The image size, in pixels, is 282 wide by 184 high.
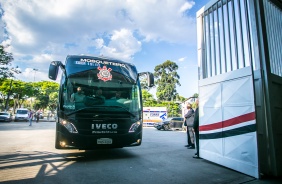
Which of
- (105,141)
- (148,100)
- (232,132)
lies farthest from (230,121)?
(148,100)

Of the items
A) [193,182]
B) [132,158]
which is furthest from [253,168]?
[132,158]

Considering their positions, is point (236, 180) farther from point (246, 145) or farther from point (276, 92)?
point (276, 92)

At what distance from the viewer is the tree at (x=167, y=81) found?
51094mm

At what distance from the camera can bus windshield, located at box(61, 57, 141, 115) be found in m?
5.15

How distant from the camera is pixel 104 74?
5.64 metres

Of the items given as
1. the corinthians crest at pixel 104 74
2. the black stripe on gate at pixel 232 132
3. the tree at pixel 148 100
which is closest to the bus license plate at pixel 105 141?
the corinthians crest at pixel 104 74

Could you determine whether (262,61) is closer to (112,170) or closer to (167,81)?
(112,170)

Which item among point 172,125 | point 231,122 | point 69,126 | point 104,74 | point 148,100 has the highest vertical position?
point 148,100

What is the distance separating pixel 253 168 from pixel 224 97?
70.9 inches

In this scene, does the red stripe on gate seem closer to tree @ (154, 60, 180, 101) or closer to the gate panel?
the gate panel

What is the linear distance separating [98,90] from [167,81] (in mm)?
47588

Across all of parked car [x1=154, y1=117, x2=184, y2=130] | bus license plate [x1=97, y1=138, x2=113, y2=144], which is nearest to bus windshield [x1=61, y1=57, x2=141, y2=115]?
bus license plate [x1=97, y1=138, x2=113, y2=144]

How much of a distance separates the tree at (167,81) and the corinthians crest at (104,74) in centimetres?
4568

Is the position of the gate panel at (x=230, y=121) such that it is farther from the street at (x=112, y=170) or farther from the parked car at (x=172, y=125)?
the parked car at (x=172, y=125)
